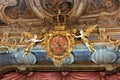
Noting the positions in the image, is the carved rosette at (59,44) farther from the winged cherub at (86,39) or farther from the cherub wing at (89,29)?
the cherub wing at (89,29)

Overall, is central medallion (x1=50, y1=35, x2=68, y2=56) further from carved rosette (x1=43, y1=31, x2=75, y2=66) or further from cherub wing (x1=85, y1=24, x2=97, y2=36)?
cherub wing (x1=85, y1=24, x2=97, y2=36)

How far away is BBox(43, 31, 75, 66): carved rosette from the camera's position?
5.52 metres

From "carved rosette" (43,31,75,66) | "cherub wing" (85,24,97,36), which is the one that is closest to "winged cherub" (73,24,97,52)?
"cherub wing" (85,24,97,36)

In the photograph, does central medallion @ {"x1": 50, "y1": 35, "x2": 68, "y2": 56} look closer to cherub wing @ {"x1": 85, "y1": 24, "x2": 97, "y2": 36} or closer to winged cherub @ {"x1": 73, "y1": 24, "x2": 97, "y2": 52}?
winged cherub @ {"x1": 73, "y1": 24, "x2": 97, "y2": 52}

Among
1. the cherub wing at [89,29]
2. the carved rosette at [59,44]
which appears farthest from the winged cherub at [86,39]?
the carved rosette at [59,44]

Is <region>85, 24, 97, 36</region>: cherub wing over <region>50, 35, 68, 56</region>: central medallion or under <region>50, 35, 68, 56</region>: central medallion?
over

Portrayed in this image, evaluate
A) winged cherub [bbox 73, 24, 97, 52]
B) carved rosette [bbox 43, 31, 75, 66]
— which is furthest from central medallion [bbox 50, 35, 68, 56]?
winged cherub [bbox 73, 24, 97, 52]

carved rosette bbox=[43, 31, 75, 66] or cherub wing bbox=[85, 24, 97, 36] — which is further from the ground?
cherub wing bbox=[85, 24, 97, 36]

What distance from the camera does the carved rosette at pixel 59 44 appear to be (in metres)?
5.52

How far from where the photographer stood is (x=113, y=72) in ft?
19.1

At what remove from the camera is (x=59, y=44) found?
5.58 metres

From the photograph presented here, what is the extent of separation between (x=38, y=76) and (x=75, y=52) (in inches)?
34.9

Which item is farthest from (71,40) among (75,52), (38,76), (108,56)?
(38,76)

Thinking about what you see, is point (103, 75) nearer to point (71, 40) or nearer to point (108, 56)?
point (108, 56)
